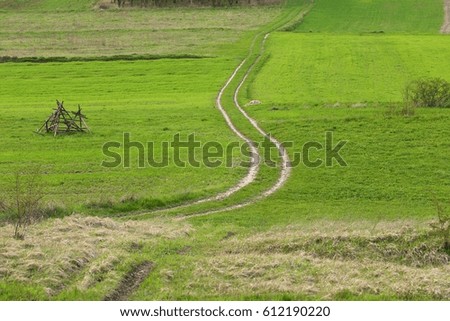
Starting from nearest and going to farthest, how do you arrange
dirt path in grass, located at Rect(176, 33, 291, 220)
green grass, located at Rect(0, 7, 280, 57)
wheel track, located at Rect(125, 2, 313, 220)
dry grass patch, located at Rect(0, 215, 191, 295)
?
1. dry grass patch, located at Rect(0, 215, 191, 295)
2. dirt path in grass, located at Rect(176, 33, 291, 220)
3. wheel track, located at Rect(125, 2, 313, 220)
4. green grass, located at Rect(0, 7, 280, 57)

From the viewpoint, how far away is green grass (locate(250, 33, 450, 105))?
191 ft

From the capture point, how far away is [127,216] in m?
30.3

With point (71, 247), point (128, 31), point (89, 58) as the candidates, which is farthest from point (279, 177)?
point (128, 31)

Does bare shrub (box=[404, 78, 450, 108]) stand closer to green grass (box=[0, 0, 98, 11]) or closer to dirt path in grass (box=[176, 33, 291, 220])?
dirt path in grass (box=[176, 33, 291, 220])

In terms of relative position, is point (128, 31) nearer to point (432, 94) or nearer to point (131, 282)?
point (432, 94)

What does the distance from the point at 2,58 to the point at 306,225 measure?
63458 millimetres

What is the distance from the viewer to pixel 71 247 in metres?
21.3

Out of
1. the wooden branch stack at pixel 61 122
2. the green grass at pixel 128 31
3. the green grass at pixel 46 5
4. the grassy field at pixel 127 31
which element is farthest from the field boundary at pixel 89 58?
the green grass at pixel 46 5

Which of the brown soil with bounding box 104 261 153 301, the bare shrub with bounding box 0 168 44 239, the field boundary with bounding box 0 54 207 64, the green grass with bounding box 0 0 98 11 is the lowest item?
the bare shrub with bounding box 0 168 44 239

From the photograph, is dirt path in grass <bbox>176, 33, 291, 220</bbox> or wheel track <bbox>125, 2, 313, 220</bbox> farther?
wheel track <bbox>125, 2, 313, 220</bbox>

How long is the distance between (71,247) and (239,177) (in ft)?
53.2

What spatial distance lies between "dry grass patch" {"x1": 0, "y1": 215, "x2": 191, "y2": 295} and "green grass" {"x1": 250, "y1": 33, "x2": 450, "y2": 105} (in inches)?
1233

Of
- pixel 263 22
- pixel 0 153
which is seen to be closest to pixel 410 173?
pixel 0 153

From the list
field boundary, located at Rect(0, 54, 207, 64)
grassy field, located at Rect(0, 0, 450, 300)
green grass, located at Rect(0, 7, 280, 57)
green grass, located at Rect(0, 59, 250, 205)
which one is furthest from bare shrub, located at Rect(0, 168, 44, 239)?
green grass, located at Rect(0, 7, 280, 57)
